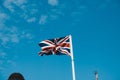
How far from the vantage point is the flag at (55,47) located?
2167 cm

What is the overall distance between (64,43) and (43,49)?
5.97ft

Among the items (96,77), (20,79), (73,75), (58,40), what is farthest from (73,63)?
(96,77)

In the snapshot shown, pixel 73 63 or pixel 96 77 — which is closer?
pixel 73 63

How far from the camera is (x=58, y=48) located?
21797 millimetres

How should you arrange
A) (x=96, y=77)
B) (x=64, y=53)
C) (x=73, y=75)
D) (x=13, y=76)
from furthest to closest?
1. (x=96, y=77)
2. (x=64, y=53)
3. (x=73, y=75)
4. (x=13, y=76)

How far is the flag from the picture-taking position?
853 inches

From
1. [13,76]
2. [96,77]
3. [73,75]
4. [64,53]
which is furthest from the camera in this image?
[96,77]

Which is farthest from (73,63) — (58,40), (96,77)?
(96,77)

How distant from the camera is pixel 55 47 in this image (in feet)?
71.8

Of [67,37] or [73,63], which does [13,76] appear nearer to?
[73,63]

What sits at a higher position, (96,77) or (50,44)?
(96,77)

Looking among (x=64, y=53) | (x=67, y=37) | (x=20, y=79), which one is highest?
(x=67, y=37)

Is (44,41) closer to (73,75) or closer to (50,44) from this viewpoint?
(50,44)

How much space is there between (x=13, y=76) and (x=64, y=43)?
18231 mm
